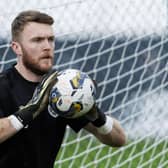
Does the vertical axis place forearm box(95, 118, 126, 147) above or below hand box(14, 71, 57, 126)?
below

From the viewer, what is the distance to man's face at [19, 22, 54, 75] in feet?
9.22

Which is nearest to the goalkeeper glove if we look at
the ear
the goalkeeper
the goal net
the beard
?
the goalkeeper

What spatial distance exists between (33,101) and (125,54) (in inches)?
92.5

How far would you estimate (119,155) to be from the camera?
16.0ft

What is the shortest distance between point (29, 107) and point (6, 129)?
122 millimetres

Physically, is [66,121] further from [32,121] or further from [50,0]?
[50,0]

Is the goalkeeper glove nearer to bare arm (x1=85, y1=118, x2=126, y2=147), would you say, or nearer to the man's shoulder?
the man's shoulder

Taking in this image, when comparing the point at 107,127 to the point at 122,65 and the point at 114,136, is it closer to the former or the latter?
the point at 114,136

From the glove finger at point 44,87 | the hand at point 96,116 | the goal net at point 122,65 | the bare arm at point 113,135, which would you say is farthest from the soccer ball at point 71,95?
the goal net at point 122,65

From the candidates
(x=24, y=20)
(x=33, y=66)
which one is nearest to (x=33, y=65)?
(x=33, y=66)

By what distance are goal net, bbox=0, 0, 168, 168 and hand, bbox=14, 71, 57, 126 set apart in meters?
1.76

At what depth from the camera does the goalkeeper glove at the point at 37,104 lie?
2.64 metres

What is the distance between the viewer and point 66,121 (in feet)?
9.61

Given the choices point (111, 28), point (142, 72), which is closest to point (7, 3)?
point (111, 28)
